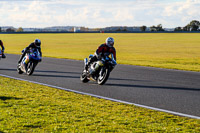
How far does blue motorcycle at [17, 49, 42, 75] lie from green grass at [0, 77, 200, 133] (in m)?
4.85

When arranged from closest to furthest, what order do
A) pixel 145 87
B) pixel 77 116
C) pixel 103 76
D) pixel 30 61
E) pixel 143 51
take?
pixel 77 116, pixel 145 87, pixel 103 76, pixel 30 61, pixel 143 51

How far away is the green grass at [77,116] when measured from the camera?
20.4ft

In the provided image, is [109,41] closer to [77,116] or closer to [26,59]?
[26,59]

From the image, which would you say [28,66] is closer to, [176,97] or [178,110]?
[176,97]

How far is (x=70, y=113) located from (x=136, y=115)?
143 cm

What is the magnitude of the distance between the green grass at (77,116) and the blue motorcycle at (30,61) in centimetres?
485

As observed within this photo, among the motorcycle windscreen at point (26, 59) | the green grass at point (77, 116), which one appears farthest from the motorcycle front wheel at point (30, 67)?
the green grass at point (77, 116)

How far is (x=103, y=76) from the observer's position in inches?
485

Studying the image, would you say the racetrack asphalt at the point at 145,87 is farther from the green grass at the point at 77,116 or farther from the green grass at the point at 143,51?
the green grass at the point at 143,51

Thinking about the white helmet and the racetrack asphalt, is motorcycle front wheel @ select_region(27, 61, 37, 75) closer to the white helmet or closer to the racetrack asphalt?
the racetrack asphalt

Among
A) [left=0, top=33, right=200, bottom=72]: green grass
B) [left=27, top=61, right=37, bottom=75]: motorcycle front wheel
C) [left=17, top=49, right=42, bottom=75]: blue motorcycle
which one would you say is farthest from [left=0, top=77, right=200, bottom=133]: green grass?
[left=0, top=33, right=200, bottom=72]: green grass

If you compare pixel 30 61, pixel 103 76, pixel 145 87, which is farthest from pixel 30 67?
pixel 145 87

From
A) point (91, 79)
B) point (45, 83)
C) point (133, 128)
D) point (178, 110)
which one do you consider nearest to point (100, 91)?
point (91, 79)

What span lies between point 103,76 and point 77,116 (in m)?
5.23
